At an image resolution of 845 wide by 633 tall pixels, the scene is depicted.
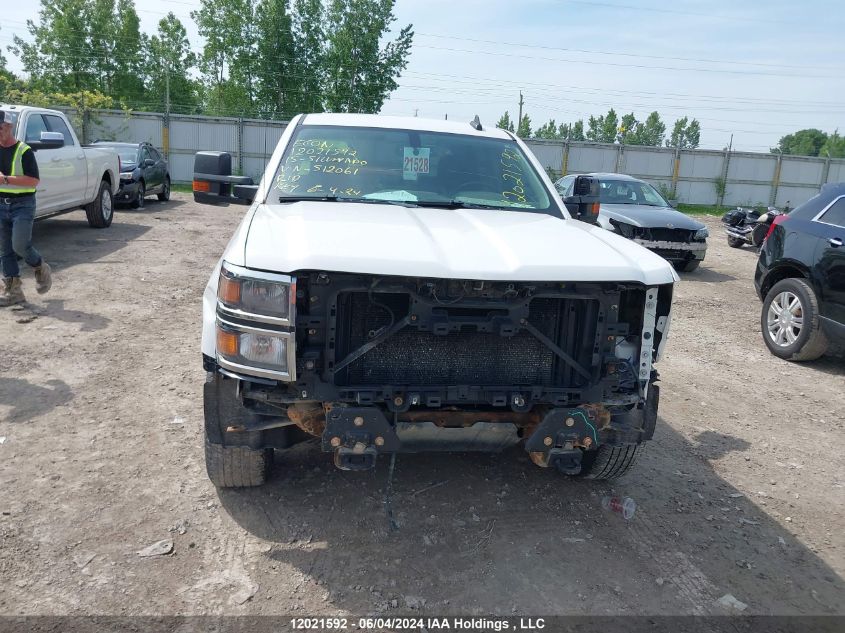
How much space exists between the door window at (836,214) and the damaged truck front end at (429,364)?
4.45 m

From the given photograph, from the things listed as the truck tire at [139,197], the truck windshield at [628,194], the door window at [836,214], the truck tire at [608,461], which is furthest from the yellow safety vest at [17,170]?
the truck tire at [139,197]

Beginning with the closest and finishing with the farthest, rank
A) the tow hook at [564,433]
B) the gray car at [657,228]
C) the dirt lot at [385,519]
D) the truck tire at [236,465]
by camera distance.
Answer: the dirt lot at [385,519]
the tow hook at [564,433]
the truck tire at [236,465]
the gray car at [657,228]

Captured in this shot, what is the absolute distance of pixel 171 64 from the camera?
160 feet

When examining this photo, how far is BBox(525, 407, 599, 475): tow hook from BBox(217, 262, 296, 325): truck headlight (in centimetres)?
119

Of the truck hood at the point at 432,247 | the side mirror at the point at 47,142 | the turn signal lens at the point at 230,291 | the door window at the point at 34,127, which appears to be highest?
the door window at the point at 34,127

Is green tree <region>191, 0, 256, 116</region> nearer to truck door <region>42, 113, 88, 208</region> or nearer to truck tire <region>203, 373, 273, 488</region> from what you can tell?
truck door <region>42, 113, 88, 208</region>

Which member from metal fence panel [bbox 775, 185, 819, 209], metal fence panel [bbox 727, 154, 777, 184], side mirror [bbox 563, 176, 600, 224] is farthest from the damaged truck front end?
metal fence panel [bbox 775, 185, 819, 209]

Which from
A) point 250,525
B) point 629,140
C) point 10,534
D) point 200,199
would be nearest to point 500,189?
point 200,199

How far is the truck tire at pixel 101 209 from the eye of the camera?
12.1 meters

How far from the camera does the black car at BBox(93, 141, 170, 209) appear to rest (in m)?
15.5

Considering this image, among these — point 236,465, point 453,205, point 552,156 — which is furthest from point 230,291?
point 552,156

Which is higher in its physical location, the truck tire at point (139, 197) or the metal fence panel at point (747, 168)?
the metal fence panel at point (747, 168)

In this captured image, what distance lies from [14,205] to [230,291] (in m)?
5.26

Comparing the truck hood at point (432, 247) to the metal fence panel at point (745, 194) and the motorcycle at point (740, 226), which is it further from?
the metal fence panel at point (745, 194)
